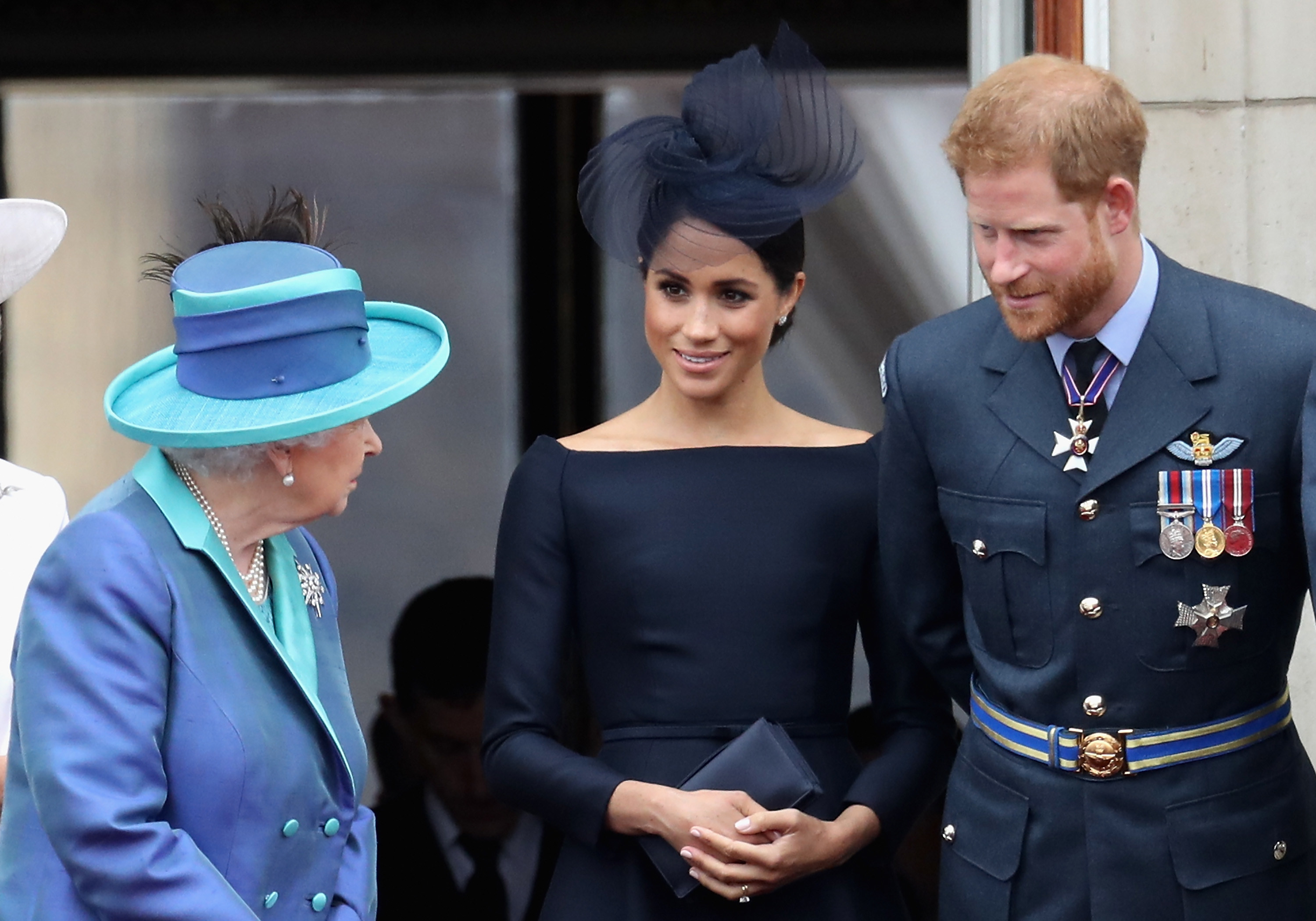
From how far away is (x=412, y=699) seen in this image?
5.00 m

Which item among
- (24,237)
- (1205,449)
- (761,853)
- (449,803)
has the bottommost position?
(449,803)

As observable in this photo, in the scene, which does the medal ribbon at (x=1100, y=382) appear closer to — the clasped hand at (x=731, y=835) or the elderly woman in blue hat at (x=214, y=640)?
the clasped hand at (x=731, y=835)

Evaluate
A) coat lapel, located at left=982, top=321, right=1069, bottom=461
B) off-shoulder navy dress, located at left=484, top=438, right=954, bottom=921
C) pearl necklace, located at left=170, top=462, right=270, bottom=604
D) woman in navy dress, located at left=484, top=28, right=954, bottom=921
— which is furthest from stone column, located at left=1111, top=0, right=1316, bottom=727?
pearl necklace, located at left=170, top=462, right=270, bottom=604

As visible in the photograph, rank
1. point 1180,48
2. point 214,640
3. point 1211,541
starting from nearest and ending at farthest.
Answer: point 214,640 < point 1211,541 < point 1180,48

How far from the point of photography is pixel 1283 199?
10.8 ft

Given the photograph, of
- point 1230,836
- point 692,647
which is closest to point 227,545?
point 692,647

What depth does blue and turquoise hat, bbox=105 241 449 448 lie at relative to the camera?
2186 millimetres

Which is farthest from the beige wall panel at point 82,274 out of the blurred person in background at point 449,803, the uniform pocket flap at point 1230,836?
the uniform pocket flap at point 1230,836

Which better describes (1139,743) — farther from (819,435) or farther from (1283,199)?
(1283,199)

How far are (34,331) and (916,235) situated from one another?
2426mm

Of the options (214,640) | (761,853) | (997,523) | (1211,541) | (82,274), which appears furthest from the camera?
A: (82,274)

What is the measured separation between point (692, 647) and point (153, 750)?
0.94 metres

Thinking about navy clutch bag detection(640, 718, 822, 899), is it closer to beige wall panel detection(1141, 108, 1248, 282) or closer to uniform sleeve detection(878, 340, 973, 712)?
uniform sleeve detection(878, 340, 973, 712)

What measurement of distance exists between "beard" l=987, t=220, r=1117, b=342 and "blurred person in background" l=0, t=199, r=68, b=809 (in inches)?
55.5
